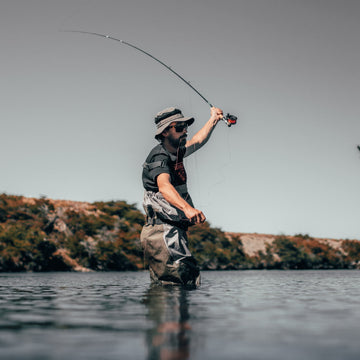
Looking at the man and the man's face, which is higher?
the man's face

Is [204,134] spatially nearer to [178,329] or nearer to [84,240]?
[178,329]

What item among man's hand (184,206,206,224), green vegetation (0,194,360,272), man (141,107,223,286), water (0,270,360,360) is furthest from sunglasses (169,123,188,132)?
green vegetation (0,194,360,272)

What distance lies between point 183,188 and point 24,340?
5.04 meters

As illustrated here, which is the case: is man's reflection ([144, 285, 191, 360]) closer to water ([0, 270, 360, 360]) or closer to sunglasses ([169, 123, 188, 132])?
water ([0, 270, 360, 360])

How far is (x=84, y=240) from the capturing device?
39.9 meters

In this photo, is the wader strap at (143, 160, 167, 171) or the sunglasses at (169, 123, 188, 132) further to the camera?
the sunglasses at (169, 123, 188, 132)

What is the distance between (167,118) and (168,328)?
5032 mm

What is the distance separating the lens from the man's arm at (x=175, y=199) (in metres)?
7.03

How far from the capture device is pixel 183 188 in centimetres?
827

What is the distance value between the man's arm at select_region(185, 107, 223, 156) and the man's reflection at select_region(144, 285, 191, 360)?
3138 mm

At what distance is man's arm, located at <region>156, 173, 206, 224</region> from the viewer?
703cm

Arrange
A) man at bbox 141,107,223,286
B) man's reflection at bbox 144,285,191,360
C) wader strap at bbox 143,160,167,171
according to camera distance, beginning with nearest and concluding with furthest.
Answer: man's reflection at bbox 144,285,191,360
man at bbox 141,107,223,286
wader strap at bbox 143,160,167,171

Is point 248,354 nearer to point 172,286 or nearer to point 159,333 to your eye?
point 159,333

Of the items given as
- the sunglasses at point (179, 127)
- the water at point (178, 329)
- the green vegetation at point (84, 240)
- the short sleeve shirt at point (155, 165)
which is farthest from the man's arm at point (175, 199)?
the green vegetation at point (84, 240)
